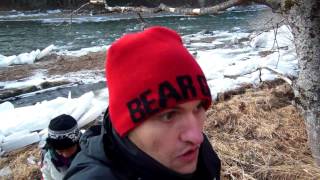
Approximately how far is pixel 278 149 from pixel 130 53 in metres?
3.28

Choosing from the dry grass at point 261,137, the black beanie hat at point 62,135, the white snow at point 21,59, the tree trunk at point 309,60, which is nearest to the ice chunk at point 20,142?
the dry grass at point 261,137

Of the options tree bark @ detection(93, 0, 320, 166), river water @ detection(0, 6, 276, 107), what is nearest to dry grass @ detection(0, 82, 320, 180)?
tree bark @ detection(93, 0, 320, 166)

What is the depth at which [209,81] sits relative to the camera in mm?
8156

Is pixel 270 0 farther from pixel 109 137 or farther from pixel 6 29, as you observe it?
pixel 6 29

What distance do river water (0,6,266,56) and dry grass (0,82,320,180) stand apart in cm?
935

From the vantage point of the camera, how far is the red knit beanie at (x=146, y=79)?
139 centimetres

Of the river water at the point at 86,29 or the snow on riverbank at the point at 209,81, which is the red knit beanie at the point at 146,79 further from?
the river water at the point at 86,29

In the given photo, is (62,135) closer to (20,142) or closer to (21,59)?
(20,142)

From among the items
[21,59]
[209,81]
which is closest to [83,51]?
[21,59]

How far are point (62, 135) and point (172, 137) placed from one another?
1.97m

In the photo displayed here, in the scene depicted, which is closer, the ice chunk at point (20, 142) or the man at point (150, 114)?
the man at point (150, 114)

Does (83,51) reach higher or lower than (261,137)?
lower

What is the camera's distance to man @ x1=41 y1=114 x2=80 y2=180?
10.5ft

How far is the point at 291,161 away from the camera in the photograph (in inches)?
158
